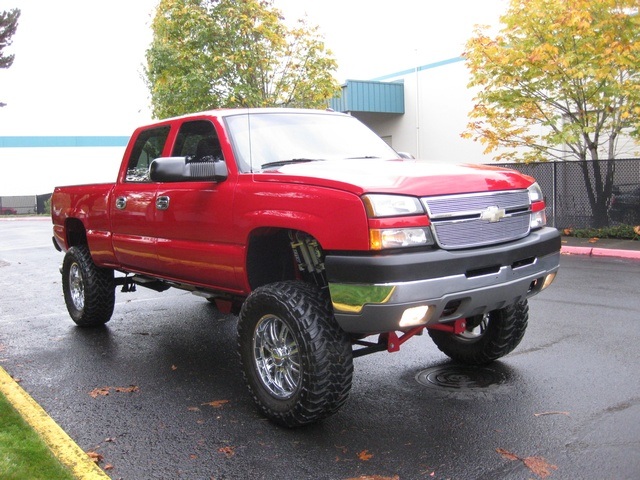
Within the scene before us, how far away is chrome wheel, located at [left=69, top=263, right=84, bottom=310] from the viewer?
23.3 feet

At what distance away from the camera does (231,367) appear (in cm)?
549

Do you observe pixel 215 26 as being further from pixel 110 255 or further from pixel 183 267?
pixel 183 267

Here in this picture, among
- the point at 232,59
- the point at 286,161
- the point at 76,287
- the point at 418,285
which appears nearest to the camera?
the point at 418,285

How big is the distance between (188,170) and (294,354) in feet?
5.11

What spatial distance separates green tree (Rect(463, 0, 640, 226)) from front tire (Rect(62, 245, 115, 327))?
34.1 ft

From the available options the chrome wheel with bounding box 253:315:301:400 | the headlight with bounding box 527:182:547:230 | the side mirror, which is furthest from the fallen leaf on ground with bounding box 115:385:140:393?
the headlight with bounding box 527:182:547:230

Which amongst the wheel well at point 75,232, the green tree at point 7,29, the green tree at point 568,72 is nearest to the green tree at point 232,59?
the green tree at point 568,72

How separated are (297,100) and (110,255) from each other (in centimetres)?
1319

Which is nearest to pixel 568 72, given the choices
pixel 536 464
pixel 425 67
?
pixel 536 464

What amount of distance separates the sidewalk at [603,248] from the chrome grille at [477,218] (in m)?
8.97

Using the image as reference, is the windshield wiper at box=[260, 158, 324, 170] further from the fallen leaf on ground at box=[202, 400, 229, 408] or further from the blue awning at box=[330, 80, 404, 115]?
the blue awning at box=[330, 80, 404, 115]

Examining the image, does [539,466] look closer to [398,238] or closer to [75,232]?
[398,238]

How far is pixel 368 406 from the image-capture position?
14.6 ft

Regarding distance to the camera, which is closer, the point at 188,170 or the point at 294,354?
the point at 294,354
